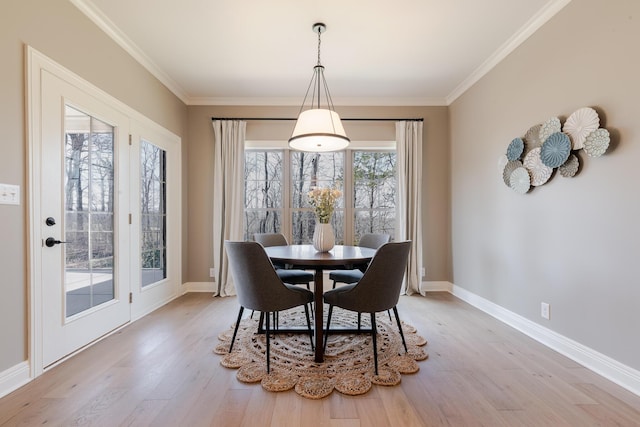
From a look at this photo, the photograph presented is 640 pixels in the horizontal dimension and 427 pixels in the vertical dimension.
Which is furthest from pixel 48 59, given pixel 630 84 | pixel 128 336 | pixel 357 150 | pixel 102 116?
pixel 630 84

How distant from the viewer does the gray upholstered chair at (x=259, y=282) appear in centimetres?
196

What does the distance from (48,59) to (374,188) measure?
3.56 meters

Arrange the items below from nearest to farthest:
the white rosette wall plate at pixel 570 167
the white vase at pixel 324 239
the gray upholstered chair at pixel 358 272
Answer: the white rosette wall plate at pixel 570 167 → the white vase at pixel 324 239 → the gray upholstered chair at pixel 358 272

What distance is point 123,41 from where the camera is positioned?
2736mm

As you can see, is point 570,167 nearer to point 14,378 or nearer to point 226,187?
point 226,187

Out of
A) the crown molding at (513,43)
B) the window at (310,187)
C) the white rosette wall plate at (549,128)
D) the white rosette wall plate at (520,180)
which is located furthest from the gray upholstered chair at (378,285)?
the window at (310,187)

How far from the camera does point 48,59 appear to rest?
2.01 metres

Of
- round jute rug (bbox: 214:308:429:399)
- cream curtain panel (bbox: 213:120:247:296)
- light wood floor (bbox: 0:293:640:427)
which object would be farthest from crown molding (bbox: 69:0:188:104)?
round jute rug (bbox: 214:308:429:399)

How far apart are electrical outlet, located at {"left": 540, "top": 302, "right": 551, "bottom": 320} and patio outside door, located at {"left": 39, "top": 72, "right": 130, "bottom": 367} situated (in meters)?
3.65

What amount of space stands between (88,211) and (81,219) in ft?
0.30

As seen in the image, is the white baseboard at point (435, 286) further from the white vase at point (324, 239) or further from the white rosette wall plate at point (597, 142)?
the white rosette wall plate at point (597, 142)

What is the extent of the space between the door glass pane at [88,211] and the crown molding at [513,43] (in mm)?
3691

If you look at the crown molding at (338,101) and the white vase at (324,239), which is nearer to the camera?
the white vase at (324,239)

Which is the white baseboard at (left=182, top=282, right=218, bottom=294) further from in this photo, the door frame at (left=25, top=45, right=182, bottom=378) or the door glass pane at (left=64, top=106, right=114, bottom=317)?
the door frame at (left=25, top=45, right=182, bottom=378)
